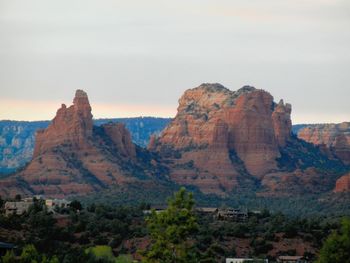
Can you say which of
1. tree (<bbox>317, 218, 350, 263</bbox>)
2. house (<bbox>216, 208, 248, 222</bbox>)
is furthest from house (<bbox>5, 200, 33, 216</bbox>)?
tree (<bbox>317, 218, 350, 263</bbox>)

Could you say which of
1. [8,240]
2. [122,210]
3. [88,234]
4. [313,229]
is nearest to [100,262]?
[8,240]

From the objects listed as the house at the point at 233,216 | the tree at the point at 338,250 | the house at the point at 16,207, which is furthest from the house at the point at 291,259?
the tree at the point at 338,250

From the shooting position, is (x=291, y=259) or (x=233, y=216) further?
(x=233, y=216)

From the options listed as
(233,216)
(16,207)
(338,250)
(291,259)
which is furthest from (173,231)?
(233,216)

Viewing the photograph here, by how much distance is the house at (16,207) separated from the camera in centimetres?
16670

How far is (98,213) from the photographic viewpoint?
17288 cm

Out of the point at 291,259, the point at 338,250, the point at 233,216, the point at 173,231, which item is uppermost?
the point at 173,231

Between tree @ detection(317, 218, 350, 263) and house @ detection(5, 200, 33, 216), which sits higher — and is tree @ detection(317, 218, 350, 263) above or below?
below

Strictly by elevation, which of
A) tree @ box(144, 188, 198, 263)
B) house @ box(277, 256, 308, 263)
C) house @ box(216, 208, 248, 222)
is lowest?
house @ box(277, 256, 308, 263)

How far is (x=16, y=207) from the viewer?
176000 millimetres

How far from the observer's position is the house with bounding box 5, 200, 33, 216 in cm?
16670

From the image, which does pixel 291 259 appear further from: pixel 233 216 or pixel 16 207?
pixel 233 216

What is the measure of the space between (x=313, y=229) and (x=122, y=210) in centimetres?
2699

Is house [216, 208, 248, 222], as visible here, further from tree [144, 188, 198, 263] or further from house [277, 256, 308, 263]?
tree [144, 188, 198, 263]
